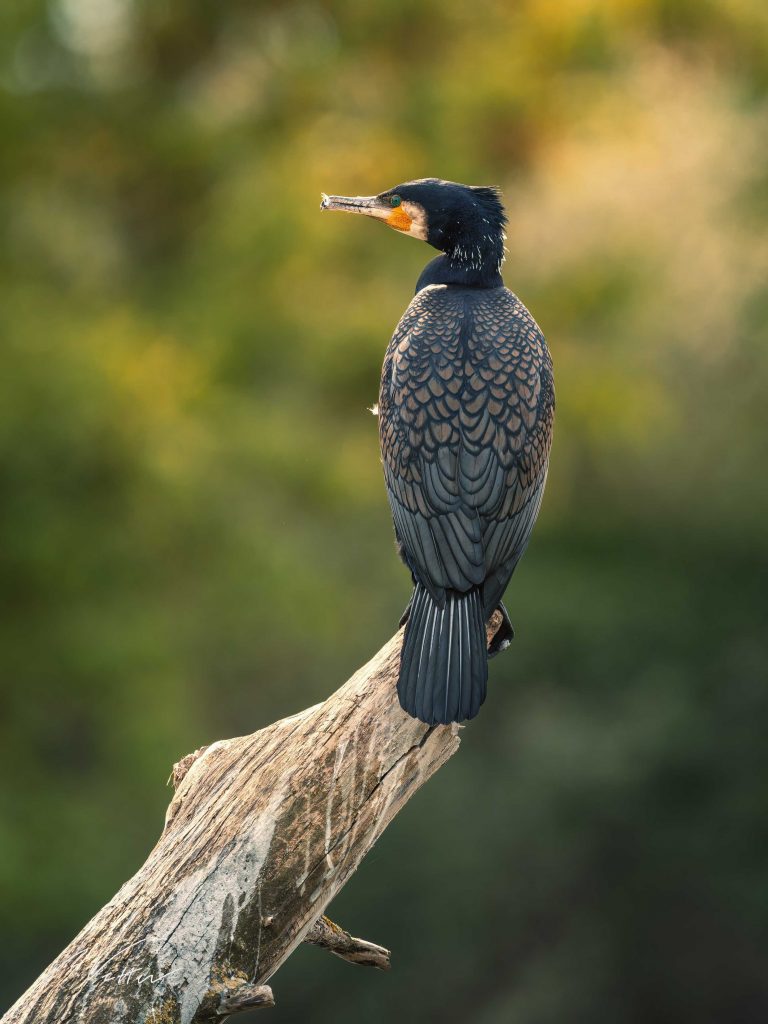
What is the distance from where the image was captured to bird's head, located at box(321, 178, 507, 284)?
15.7ft

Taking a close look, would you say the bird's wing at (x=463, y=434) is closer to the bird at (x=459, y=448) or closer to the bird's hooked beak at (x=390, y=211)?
the bird at (x=459, y=448)

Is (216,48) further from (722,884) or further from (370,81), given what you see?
(722,884)

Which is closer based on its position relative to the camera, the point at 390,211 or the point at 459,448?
the point at 459,448

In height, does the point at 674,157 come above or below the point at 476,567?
above

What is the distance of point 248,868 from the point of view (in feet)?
13.0

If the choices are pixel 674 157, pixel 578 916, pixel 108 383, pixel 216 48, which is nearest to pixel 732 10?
pixel 674 157

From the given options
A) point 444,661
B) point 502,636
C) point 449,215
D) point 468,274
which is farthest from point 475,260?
point 444,661

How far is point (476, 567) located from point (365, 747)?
556 millimetres

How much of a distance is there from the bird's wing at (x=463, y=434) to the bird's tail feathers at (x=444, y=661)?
0.23 ft

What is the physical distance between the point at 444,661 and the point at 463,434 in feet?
2.32

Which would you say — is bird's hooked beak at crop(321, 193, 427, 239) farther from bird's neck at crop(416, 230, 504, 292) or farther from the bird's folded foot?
the bird's folded foot

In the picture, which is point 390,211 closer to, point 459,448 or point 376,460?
point 459,448

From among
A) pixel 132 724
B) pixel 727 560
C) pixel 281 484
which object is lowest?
pixel 132 724

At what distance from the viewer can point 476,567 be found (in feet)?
13.6
